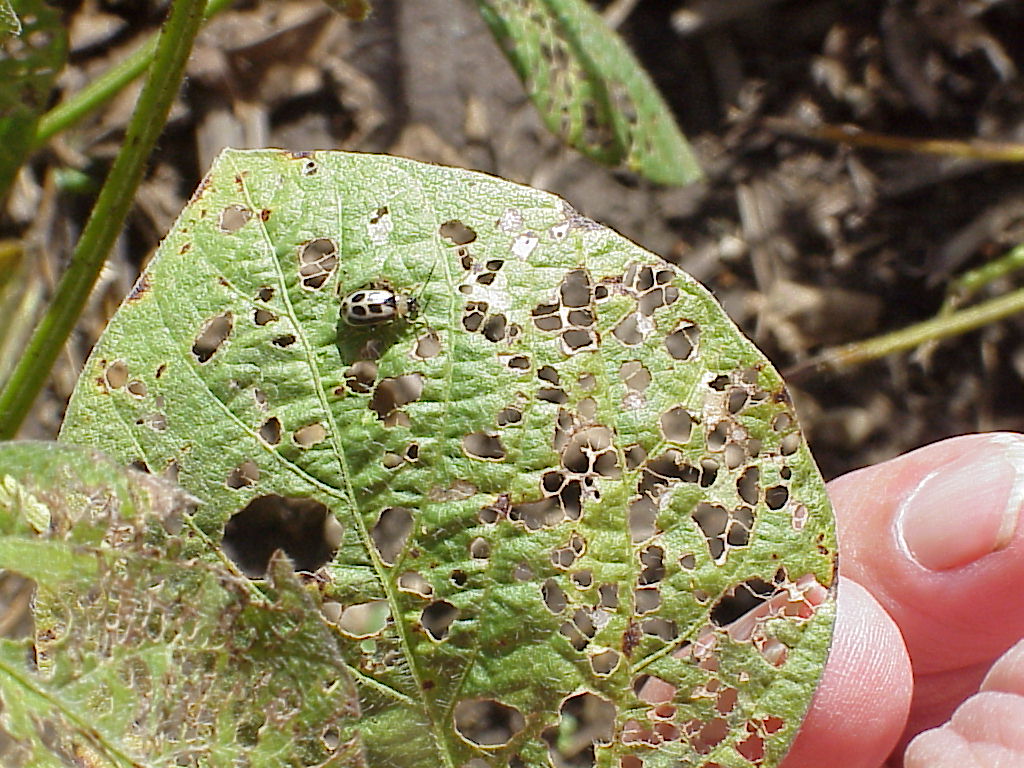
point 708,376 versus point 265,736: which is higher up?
point 708,376

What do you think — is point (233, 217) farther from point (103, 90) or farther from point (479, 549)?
point (103, 90)

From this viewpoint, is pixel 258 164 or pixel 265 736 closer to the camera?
pixel 265 736

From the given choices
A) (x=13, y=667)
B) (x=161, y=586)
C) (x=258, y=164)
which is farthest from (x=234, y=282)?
(x=13, y=667)

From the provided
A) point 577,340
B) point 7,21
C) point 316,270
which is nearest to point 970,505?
point 577,340

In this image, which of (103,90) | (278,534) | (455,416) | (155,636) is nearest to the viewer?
(155,636)

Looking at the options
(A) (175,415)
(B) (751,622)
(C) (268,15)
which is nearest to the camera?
(A) (175,415)

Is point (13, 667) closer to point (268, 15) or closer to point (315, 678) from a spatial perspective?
point (315, 678)

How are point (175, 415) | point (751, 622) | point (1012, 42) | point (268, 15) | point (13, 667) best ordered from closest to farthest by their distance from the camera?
1. point (13, 667)
2. point (175, 415)
3. point (751, 622)
4. point (268, 15)
5. point (1012, 42)
